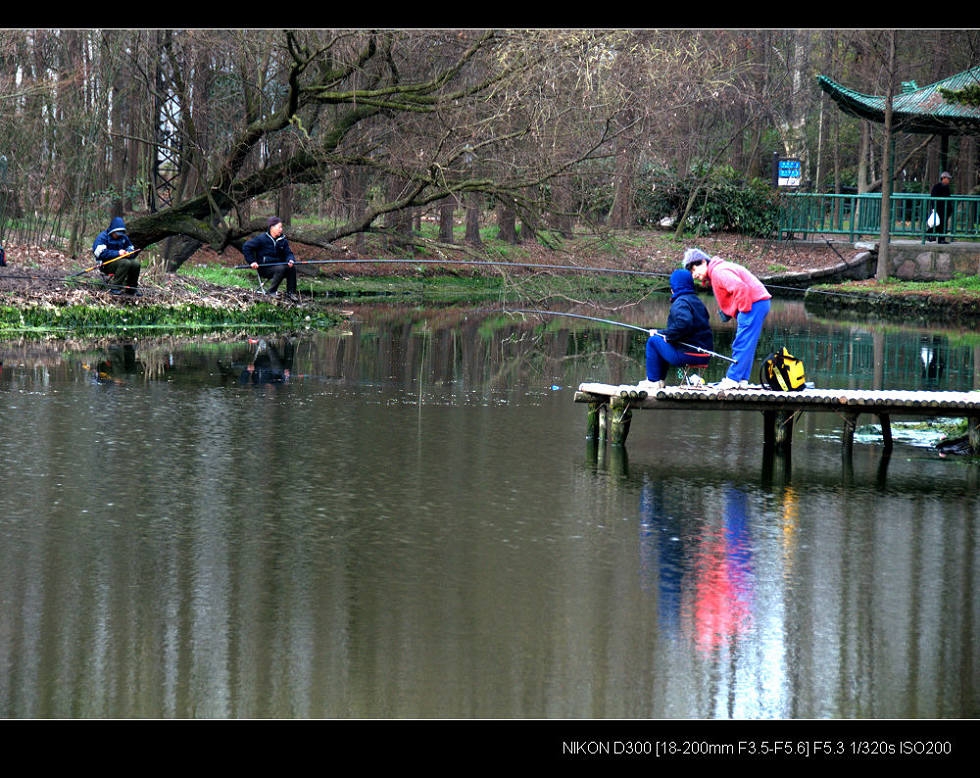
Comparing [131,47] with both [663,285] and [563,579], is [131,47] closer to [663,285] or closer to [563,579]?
[663,285]

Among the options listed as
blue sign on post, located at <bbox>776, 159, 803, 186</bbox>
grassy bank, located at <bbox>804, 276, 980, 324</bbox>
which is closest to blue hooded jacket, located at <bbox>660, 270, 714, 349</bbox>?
grassy bank, located at <bbox>804, 276, 980, 324</bbox>

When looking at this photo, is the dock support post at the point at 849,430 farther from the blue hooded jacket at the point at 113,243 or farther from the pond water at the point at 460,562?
the blue hooded jacket at the point at 113,243

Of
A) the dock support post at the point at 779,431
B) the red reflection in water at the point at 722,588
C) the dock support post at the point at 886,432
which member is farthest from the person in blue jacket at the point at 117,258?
the red reflection in water at the point at 722,588

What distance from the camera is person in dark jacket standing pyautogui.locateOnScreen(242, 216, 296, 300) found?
25469 millimetres

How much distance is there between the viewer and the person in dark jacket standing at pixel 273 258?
1003 inches

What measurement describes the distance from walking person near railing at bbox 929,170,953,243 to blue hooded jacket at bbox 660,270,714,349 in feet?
83.8

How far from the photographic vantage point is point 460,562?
8.71 meters

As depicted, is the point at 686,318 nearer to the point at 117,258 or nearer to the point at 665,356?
the point at 665,356

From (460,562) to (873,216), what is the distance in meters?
32.7

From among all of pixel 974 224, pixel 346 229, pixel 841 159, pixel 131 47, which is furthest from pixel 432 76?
pixel 841 159

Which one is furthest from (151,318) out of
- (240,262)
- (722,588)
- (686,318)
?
(722,588)

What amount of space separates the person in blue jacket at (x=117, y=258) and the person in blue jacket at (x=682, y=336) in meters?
12.9

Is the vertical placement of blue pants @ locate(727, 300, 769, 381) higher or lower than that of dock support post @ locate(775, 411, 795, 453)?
higher

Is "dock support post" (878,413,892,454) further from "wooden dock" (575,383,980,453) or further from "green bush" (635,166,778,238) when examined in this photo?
"green bush" (635,166,778,238)
